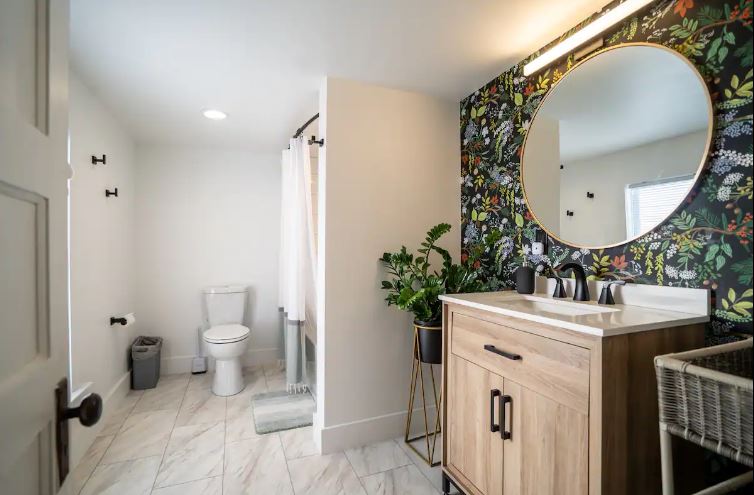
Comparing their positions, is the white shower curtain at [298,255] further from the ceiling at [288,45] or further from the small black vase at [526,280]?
the small black vase at [526,280]

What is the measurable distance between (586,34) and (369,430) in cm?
233

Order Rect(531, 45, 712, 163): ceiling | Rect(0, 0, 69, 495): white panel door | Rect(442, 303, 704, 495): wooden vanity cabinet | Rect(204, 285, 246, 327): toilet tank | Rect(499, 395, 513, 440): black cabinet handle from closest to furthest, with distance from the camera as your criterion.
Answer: Rect(0, 0, 69, 495): white panel door
Rect(442, 303, 704, 495): wooden vanity cabinet
Rect(531, 45, 712, 163): ceiling
Rect(499, 395, 513, 440): black cabinet handle
Rect(204, 285, 246, 327): toilet tank

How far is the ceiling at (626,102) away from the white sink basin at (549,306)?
68 centimetres

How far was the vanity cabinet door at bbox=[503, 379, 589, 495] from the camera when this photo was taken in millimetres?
1153

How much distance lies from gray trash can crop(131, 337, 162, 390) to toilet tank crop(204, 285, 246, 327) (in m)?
0.51

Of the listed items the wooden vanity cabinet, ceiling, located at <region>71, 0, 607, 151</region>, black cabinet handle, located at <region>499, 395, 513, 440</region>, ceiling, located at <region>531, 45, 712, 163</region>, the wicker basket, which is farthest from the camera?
ceiling, located at <region>71, 0, 607, 151</region>

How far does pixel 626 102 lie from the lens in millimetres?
1527

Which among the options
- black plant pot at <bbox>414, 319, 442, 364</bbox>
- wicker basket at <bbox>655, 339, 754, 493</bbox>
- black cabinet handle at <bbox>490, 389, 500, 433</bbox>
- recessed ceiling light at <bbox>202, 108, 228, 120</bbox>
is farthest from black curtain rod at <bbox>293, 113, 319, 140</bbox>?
wicker basket at <bbox>655, 339, 754, 493</bbox>

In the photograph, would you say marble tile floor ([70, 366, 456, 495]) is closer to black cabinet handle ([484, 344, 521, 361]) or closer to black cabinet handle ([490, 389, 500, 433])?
black cabinet handle ([490, 389, 500, 433])

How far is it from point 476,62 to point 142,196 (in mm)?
3160

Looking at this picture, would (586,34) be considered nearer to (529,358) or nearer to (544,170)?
(544,170)

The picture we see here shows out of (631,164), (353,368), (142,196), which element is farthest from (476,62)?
(142,196)

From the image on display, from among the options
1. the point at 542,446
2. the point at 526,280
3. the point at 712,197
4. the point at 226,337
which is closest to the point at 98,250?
the point at 226,337

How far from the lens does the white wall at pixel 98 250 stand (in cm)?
213
